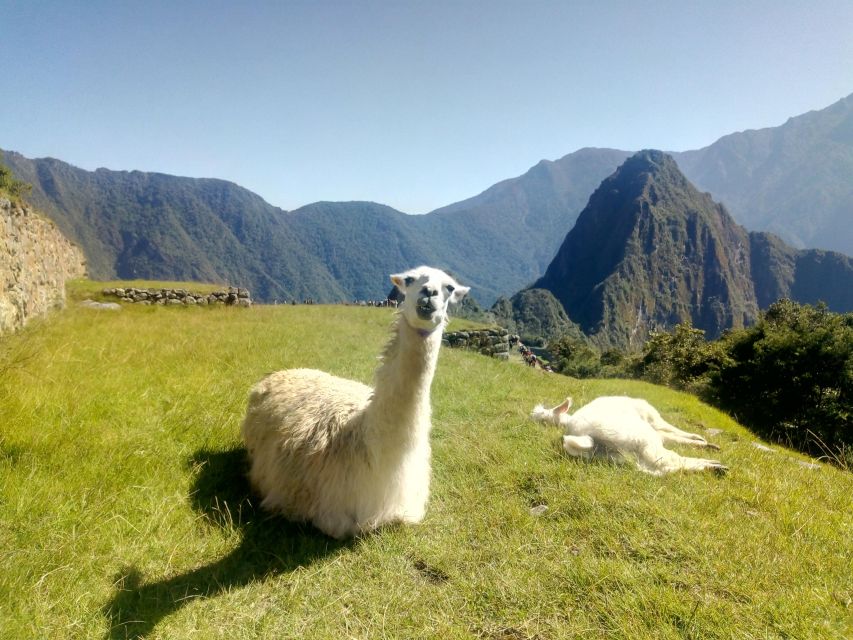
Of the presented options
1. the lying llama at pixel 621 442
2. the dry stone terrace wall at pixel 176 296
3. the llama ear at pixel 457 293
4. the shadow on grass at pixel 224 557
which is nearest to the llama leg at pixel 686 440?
the lying llama at pixel 621 442

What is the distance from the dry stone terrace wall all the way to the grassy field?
46.8 feet

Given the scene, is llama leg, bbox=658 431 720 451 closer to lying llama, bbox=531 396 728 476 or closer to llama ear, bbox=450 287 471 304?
lying llama, bbox=531 396 728 476

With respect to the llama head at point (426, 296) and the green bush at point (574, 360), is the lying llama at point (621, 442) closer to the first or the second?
the llama head at point (426, 296)

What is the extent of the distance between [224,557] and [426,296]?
231cm

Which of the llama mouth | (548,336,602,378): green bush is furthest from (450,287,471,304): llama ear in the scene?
(548,336,602,378): green bush

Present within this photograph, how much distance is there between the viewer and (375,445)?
3.49 m

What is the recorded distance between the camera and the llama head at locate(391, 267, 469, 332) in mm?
3139

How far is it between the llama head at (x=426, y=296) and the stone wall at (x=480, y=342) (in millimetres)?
13945

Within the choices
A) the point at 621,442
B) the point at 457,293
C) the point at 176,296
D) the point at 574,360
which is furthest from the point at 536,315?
the point at 457,293

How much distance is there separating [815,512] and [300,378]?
187 inches

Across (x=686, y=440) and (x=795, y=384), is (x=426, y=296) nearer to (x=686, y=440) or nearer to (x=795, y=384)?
(x=686, y=440)

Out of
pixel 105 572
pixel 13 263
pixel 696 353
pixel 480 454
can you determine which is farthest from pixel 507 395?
pixel 696 353

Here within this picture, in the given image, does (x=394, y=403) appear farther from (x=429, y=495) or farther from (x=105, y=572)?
(x=105, y=572)

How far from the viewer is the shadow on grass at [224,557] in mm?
2475
